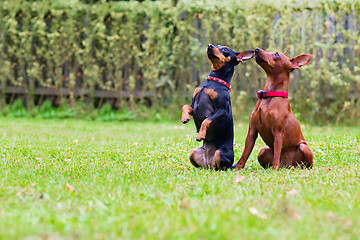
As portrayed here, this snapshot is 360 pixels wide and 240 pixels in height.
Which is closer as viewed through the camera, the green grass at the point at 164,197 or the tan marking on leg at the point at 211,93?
the green grass at the point at 164,197

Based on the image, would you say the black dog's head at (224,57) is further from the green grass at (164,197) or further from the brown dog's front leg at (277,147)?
the green grass at (164,197)

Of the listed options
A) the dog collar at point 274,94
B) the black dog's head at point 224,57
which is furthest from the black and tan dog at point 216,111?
the dog collar at point 274,94

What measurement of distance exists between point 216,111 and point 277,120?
23.0 inches

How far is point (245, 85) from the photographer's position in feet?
34.1

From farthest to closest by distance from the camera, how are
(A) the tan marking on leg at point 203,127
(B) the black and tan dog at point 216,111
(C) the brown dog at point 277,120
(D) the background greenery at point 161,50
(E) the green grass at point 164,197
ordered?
(D) the background greenery at point 161,50 < (B) the black and tan dog at point 216,111 < (C) the brown dog at point 277,120 < (A) the tan marking on leg at point 203,127 < (E) the green grass at point 164,197

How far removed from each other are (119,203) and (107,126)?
22.4ft

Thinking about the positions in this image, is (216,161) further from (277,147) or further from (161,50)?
(161,50)

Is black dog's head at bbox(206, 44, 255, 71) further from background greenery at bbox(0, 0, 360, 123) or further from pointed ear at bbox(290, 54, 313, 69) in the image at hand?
background greenery at bbox(0, 0, 360, 123)

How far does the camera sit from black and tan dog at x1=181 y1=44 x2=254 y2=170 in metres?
4.33

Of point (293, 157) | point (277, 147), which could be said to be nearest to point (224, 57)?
point (277, 147)

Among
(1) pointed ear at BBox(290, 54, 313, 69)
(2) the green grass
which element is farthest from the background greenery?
(1) pointed ear at BBox(290, 54, 313, 69)

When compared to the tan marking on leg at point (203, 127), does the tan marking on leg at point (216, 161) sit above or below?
below

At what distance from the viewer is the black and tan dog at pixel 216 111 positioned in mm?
4328

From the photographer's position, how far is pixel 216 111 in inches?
171
